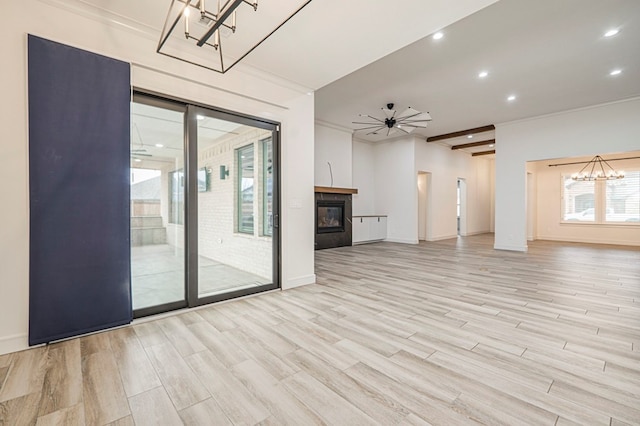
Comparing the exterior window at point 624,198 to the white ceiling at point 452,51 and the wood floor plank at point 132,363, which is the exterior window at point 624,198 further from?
the wood floor plank at point 132,363

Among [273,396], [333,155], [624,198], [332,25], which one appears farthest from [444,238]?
[273,396]

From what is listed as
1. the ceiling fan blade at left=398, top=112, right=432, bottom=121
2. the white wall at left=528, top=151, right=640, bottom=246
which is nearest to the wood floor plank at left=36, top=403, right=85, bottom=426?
the ceiling fan blade at left=398, top=112, right=432, bottom=121

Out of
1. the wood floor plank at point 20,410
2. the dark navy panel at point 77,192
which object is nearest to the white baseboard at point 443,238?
the dark navy panel at point 77,192

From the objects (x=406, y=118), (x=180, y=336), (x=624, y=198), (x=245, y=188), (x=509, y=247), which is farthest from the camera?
(x=624, y=198)

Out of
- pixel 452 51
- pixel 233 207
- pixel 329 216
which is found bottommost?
pixel 329 216

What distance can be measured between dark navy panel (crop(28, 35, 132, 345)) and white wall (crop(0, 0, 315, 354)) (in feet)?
0.26

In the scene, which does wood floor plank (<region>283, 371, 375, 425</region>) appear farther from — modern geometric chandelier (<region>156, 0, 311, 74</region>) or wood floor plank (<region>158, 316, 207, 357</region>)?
modern geometric chandelier (<region>156, 0, 311, 74</region>)

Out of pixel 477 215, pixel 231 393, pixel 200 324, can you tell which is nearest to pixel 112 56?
pixel 200 324

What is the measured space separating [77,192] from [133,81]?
46.4 inches

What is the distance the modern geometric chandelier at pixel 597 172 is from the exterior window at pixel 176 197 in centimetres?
1173

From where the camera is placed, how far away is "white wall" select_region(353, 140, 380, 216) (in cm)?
918

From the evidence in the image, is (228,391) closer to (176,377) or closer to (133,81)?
(176,377)

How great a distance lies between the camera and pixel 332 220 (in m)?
8.05

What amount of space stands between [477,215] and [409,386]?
11680mm
